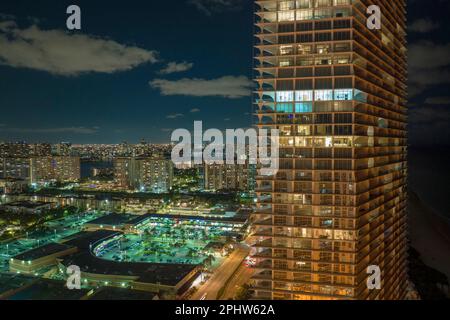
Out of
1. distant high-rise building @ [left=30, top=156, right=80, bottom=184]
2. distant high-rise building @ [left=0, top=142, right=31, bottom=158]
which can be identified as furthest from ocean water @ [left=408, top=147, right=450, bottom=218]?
distant high-rise building @ [left=0, top=142, right=31, bottom=158]

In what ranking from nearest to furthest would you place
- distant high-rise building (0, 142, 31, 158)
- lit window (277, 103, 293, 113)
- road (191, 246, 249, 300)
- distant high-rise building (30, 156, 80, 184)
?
lit window (277, 103, 293, 113) < road (191, 246, 249, 300) < distant high-rise building (30, 156, 80, 184) < distant high-rise building (0, 142, 31, 158)

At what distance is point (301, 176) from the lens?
57.6 ft

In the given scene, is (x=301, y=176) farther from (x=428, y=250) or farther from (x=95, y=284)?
(x=428, y=250)

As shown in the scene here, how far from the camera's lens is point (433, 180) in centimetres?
6788

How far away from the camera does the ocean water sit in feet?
179

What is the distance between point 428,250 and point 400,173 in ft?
54.0

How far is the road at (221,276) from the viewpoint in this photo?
2353cm

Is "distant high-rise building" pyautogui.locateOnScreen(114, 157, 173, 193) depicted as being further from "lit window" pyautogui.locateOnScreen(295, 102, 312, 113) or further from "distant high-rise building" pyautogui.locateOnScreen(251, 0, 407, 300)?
"lit window" pyautogui.locateOnScreen(295, 102, 312, 113)

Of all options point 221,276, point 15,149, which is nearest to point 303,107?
point 221,276

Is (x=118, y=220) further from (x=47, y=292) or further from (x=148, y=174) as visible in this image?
(x=148, y=174)

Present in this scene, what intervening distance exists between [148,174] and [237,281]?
4577 cm

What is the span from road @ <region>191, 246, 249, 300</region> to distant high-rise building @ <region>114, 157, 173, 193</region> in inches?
1431

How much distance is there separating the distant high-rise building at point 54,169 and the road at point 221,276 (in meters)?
58.1
